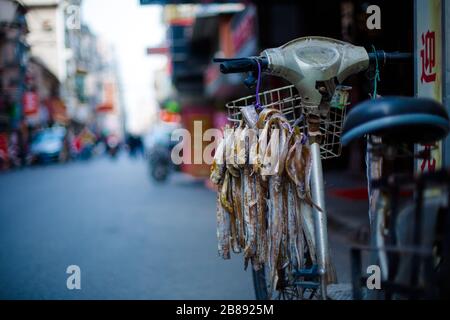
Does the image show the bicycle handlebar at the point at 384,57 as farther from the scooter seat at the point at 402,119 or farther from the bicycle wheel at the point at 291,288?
the bicycle wheel at the point at 291,288

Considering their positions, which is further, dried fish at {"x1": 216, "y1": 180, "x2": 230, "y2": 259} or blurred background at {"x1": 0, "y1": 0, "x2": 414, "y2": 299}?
blurred background at {"x1": 0, "y1": 0, "x2": 414, "y2": 299}

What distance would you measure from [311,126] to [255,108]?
314mm

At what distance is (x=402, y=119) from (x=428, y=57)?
1.75m

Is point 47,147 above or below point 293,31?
below

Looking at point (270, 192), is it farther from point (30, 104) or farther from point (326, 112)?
point (30, 104)

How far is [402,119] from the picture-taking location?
198 cm

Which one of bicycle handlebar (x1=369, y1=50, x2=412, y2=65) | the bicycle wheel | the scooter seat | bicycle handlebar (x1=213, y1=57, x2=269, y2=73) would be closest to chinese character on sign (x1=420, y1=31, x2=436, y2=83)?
bicycle handlebar (x1=369, y1=50, x2=412, y2=65)

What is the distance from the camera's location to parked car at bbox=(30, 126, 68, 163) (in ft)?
114

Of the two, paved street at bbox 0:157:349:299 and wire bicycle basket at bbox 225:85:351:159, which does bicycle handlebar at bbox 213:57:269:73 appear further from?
paved street at bbox 0:157:349:299

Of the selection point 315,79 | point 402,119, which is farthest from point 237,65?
point 402,119

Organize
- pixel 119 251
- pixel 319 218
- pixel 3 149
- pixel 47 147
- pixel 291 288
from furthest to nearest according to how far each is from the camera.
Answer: pixel 47 147 → pixel 3 149 → pixel 119 251 → pixel 291 288 → pixel 319 218

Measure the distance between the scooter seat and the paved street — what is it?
2.86m

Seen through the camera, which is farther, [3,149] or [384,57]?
[3,149]
